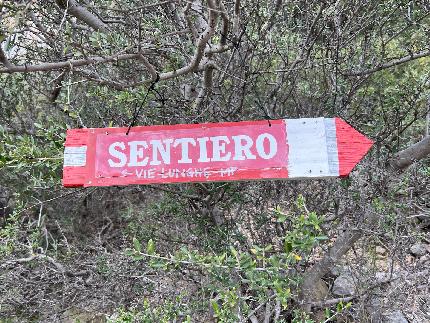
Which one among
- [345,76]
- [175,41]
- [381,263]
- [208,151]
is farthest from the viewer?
[381,263]

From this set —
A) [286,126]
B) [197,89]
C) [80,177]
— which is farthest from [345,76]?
[80,177]

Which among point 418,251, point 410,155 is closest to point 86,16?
point 410,155

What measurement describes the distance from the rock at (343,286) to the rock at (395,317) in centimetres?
36

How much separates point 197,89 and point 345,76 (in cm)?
118

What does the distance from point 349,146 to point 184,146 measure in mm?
704

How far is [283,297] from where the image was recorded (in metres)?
2.06

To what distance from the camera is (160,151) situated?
1.97 m

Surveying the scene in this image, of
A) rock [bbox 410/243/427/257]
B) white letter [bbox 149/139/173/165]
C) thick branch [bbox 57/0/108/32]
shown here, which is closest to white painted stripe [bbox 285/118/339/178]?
white letter [bbox 149/139/173/165]

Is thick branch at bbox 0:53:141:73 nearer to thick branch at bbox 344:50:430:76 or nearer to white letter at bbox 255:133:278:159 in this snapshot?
white letter at bbox 255:133:278:159

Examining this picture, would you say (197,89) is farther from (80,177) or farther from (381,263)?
(381,263)

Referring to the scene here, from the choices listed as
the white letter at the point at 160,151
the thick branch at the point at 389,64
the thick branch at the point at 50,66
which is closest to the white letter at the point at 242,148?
the white letter at the point at 160,151

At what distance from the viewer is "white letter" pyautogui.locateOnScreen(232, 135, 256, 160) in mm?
1922

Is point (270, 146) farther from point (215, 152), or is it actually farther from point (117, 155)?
point (117, 155)

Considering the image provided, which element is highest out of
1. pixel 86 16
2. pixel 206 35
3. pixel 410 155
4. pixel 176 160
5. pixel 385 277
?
pixel 86 16
